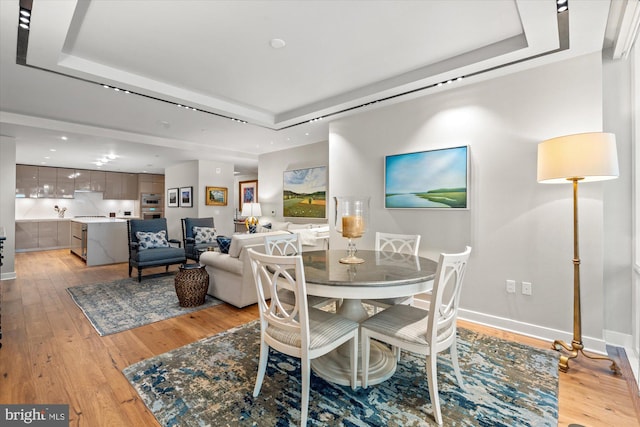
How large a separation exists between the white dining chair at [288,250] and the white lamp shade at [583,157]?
1.99m

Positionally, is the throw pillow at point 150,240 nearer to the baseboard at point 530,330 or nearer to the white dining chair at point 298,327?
the white dining chair at point 298,327

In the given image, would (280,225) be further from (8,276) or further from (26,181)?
(26,181)

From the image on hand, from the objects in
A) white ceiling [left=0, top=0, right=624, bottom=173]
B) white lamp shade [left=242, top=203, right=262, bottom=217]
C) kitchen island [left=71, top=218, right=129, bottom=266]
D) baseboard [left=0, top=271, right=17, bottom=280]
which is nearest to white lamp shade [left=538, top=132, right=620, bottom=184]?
white ceiling [left=0, top=0, right=624, bottom=173]

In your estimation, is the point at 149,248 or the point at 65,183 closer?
the point at 149,248

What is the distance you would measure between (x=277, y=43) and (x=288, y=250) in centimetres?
193

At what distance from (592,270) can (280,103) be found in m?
3.88

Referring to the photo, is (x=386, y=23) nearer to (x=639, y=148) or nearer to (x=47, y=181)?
(x=639, y=148)

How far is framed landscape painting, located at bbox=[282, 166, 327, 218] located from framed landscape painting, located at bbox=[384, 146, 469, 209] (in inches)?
82.7

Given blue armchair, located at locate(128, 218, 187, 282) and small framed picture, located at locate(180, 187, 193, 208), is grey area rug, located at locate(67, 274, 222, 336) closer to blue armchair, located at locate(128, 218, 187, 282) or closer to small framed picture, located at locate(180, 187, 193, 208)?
blue armchair, located at locate(128, 218, 187, 282)

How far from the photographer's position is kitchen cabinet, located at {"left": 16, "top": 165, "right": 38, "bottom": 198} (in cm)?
772

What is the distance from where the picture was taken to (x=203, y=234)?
227 inches

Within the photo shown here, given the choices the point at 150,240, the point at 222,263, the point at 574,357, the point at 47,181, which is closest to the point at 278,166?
the point at 150,240

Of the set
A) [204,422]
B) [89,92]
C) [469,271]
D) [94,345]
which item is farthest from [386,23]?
[94,345]

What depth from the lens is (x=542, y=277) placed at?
8.68ft
